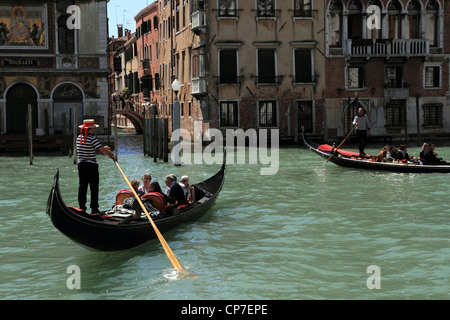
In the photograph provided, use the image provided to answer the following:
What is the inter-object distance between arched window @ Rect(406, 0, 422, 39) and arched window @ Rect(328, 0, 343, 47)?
261cm

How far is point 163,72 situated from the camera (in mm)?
32312

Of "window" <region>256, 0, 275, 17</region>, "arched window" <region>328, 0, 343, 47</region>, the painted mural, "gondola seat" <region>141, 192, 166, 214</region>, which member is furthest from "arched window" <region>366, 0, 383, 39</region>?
"gondola seat" <region>141, 192, 166, 214</region>

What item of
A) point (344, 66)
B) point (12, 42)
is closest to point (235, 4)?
point (344, 66)

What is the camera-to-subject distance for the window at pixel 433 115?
25.0m

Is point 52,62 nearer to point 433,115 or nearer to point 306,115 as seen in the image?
point 306,115

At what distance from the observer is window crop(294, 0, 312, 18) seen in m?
23.7

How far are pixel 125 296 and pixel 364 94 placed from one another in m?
20.4

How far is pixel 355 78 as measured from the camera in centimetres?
2445

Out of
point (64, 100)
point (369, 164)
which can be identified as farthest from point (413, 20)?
point (64, 100)

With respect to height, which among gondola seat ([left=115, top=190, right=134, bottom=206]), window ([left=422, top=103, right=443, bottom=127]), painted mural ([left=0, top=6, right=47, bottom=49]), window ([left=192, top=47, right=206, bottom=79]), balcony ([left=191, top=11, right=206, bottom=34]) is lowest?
gondola seat ([left=115, top=190, right=134, bottom=206])

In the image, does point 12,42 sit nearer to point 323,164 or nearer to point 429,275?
point 323,164

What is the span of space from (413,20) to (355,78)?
3103 mm

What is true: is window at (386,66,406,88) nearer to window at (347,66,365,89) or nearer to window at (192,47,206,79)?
window at (347,66,365,89)
